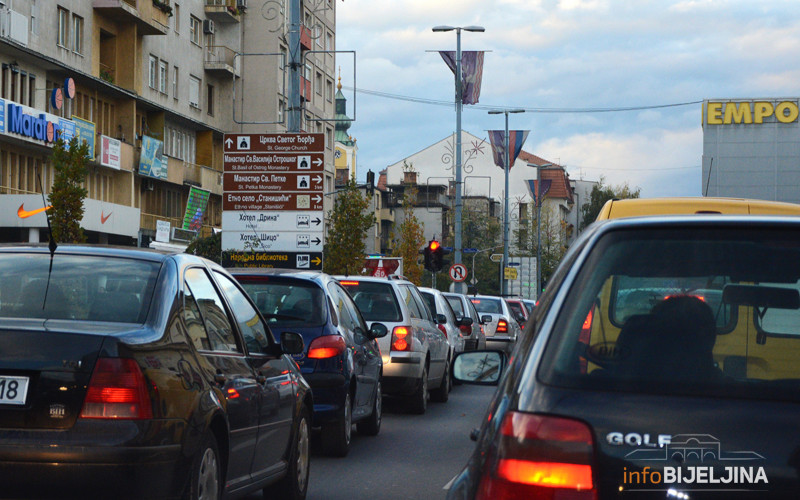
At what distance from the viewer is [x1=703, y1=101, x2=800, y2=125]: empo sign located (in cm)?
5544

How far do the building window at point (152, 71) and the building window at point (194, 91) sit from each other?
4.67 meters

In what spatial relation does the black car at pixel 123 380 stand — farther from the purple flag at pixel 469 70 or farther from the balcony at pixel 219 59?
the balcony at pixel 219 59

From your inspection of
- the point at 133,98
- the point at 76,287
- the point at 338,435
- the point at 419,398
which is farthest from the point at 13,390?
the point at 133,98

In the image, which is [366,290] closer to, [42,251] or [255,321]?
[255,321]

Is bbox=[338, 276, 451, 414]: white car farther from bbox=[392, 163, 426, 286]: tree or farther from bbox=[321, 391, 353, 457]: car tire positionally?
bbox=[392, 163, 426, 286]: tree

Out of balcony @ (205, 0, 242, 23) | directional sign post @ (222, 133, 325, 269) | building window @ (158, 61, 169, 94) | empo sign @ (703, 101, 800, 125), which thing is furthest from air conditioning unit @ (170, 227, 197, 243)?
directional sign post @ (222, 133, 325, 269)

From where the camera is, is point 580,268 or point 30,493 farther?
point 30,493

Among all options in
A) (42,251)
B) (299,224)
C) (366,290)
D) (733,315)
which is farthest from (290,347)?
(299,224)

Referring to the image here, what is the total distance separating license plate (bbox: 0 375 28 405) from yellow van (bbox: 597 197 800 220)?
11.1ft

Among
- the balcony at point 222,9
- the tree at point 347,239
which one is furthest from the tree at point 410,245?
the tree at point 347,239

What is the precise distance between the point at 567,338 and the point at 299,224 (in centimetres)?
2363

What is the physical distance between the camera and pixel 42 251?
236 inches

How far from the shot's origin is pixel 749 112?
2146 inches

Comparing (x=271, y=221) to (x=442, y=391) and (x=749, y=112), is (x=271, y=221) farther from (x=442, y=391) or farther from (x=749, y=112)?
(x=749, y=112)
